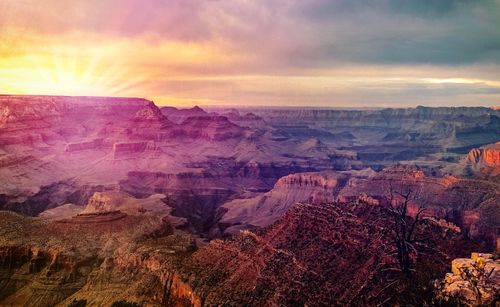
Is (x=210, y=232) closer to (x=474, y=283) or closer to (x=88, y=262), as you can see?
(x=88, y=262)

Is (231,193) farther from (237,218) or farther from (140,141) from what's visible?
(140,141)

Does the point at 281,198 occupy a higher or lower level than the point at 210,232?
higher

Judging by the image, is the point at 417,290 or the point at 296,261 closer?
the point at 417,290

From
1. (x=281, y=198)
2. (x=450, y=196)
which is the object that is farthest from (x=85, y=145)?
(x=450, y=196)

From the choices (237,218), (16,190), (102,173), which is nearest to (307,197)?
(237,218)

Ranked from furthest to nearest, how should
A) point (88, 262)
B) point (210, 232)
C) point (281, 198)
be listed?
point (281, 198) → point (210, 232) → point (88, 262)

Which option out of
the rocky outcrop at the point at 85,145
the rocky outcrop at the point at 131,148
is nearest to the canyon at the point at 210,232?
the rocky outcrop at the point at 131,148

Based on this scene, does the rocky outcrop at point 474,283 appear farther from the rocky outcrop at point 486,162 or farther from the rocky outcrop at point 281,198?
the rocky outcrop at point 486,162

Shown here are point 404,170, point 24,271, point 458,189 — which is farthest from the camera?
point 404,170

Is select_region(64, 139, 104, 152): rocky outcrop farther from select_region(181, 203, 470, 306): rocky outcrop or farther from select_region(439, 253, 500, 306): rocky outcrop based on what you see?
select_region(439, 253, 500, 306): rocky outcrop

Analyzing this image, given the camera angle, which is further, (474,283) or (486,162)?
(486,162)

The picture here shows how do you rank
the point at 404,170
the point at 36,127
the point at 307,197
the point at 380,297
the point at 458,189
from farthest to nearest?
1. the point at 36,127
2. the point at 307,197
3. the point at 404,170
4. the point at 458,189
5. the point at 380,297
